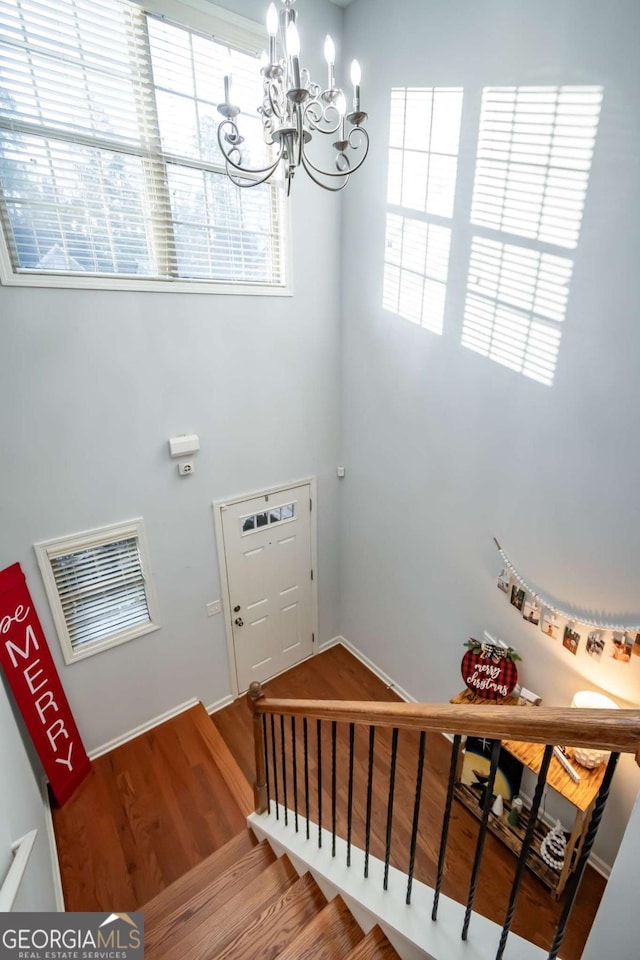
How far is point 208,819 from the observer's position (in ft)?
10.4

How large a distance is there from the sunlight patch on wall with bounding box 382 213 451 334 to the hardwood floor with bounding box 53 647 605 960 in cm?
355

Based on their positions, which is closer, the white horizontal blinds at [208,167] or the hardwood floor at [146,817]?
the hardwood floor at [146,817]

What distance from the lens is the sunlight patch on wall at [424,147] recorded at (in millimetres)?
2877

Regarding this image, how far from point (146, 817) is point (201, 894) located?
106 cm

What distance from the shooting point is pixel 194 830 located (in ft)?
10.2

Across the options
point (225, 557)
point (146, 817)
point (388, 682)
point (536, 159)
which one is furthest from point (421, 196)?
point (146, 817)

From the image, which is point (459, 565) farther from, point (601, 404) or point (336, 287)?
point (336, 287)

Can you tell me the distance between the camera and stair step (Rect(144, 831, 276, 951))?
2221mm

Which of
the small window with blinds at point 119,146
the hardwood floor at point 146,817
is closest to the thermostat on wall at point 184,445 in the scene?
the small window with blinds at point 119,146

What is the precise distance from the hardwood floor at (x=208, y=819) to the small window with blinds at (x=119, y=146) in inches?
142

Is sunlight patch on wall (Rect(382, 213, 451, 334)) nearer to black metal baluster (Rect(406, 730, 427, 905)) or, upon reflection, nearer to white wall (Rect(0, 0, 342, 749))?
white wall (Rect(0, 0, 342, 749))

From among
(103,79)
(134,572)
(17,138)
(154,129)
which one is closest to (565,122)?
(154,129)

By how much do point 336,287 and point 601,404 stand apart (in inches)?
99.9

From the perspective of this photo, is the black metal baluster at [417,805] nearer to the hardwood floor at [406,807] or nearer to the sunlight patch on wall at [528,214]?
the hardwood floor at [406,807]
